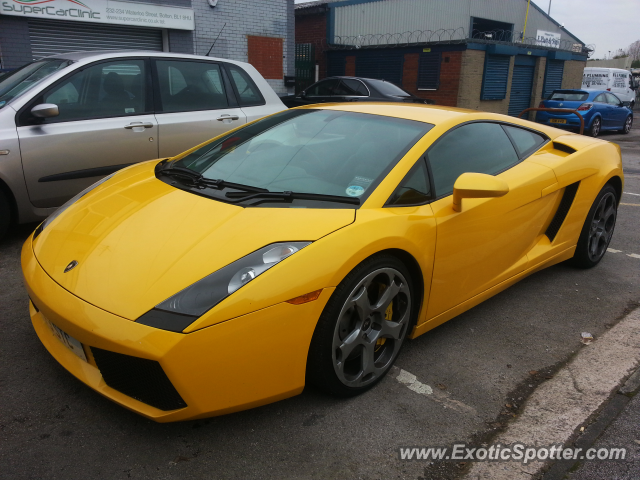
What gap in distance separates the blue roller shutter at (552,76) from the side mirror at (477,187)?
2123 centimetres

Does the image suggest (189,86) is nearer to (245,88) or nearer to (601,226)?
(245,88)

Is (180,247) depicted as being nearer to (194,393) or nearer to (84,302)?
(84,302)

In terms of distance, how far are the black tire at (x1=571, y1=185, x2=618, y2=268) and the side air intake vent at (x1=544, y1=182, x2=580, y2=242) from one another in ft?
1.27

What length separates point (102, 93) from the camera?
4.65 meters

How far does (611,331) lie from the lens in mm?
3357

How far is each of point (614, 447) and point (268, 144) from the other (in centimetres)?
228

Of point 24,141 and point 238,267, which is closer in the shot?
point 238,267

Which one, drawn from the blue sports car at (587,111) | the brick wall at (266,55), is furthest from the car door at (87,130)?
the blue sports car at (587,111)

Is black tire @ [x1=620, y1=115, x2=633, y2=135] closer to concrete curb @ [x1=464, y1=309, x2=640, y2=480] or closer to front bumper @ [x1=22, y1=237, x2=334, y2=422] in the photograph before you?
concrete curb @ [x1=464, y1=309, x2=640, y2=480]

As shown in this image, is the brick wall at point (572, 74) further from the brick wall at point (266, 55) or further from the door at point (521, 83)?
the brick wall at point (266, 55)

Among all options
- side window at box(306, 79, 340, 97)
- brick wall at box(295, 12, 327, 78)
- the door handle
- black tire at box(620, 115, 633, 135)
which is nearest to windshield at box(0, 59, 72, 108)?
the door handle

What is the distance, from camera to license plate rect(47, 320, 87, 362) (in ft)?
7.07

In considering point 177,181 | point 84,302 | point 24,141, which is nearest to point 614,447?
point 84,302
